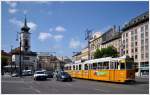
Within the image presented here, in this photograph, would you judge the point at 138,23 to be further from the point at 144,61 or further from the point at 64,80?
the point at 64,80

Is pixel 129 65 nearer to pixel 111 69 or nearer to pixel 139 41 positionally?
pixel 111 69

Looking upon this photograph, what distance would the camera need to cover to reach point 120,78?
117 ft

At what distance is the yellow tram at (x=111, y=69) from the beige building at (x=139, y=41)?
150ft

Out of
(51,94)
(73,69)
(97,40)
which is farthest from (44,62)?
(51,94)

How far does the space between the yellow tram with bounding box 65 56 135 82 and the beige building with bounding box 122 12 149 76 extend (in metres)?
45.8

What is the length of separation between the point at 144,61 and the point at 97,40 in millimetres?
48421

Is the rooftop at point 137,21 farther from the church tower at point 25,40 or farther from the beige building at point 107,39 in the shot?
the church tower at point 25,40

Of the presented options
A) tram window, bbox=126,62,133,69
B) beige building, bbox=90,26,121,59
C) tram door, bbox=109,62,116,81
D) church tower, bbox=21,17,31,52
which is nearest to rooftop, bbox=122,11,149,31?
beige building, bbox=90,26,121,59

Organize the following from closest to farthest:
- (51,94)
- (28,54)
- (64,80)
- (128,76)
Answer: (51,94)
(128,76)
(64,80)
(28,54)

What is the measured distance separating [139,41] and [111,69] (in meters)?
57.2

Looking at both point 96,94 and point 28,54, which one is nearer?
point 96,94

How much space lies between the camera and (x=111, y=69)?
37000mm

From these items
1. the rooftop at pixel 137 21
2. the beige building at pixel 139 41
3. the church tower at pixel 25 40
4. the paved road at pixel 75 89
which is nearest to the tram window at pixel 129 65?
the paved road at pixel 75 89

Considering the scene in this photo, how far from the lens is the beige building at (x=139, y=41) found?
3497 inches
